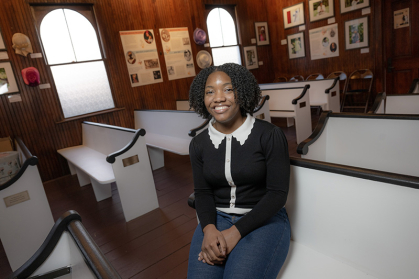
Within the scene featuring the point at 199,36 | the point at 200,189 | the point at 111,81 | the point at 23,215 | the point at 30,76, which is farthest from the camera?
the point at 199,36

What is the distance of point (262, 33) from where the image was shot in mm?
7914

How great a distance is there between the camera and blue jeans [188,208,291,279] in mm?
1126

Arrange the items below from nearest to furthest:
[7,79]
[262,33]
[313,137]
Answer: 1. [313,137]
2. [7,79]
3. [262,33]

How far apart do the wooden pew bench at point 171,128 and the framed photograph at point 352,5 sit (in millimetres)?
3751

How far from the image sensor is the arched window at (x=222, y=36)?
6922 millimetres

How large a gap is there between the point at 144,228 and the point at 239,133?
1.85 metres

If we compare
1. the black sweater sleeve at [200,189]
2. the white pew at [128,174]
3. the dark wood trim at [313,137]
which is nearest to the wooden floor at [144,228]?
the white pew at [128,174]

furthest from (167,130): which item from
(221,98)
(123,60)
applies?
Answer: (221,98)

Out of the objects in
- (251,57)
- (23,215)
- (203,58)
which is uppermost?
(203,58)

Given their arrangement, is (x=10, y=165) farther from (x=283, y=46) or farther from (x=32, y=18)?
(x=283, y=46)

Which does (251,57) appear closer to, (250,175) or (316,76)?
(316,76)

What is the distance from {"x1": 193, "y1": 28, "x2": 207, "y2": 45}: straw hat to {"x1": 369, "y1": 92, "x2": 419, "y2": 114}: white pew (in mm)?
4501

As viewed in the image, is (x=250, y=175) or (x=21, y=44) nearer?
(x=250, y=175)

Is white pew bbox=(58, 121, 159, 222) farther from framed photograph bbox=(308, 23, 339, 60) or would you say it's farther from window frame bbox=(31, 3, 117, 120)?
framed photograph bbox=(308, 23, 339, 60)
